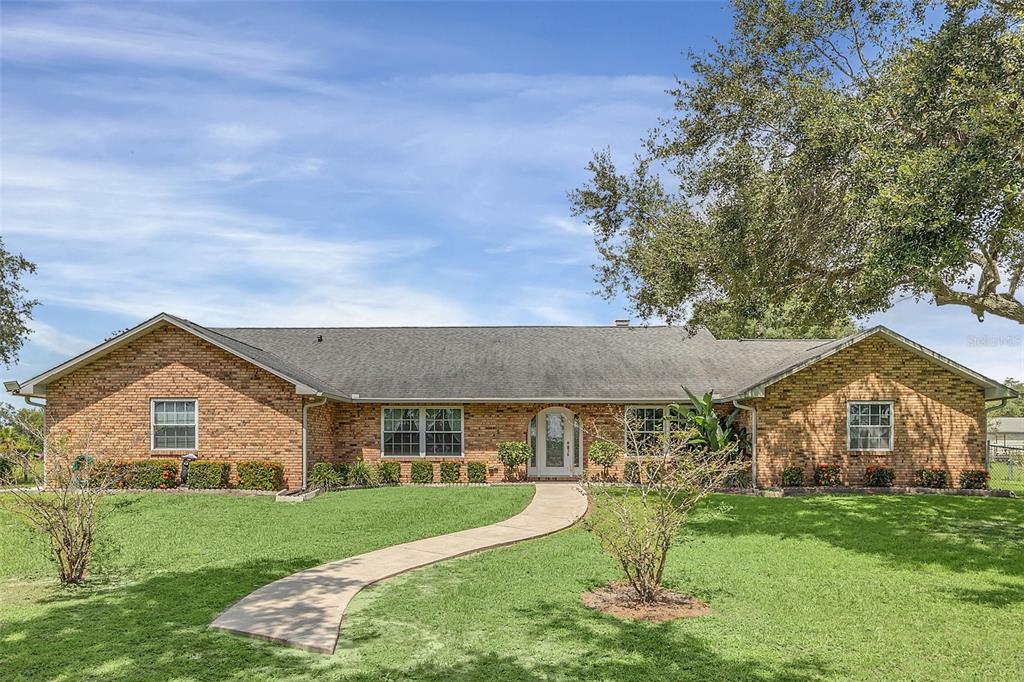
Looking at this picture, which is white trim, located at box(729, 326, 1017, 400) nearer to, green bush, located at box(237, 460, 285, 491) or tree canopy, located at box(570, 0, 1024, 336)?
tree canopy, located at box(570, 0, 1024, 336)

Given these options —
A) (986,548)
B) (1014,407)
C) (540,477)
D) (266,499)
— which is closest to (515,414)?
(540,477)

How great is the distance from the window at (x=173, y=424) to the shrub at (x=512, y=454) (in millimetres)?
8978

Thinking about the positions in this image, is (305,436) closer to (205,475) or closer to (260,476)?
(260,476)

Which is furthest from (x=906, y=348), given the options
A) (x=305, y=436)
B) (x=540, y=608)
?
(x=305, y=436)

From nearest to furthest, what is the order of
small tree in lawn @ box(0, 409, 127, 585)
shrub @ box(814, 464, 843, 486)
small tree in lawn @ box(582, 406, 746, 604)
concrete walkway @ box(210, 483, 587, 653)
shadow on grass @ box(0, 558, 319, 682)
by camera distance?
shadow on grass @ box(0, 558, 319, 682) → concrete walkway @ box(210, 483, 587, 653) → small tree in lawn @ box(582, 406, 746, 604) → small tree in lawn @ box(0, 409, 127, 585) → shrub @ box(814, 464, 843, 486)

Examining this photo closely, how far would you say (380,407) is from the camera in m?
23.2

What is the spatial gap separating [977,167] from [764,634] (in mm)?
7946

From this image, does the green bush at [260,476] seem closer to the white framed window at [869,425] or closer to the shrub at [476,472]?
the shrub at [476,472]

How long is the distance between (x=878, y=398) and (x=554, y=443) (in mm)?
9966

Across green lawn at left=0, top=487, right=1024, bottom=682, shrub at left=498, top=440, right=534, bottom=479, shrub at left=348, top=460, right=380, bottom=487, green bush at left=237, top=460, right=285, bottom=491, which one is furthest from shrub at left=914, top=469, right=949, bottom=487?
green bush at left=237, top=460, right=285, bottom=491

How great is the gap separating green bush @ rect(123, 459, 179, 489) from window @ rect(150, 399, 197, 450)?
672 mm

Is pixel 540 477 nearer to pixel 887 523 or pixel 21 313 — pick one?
pixel 887 523

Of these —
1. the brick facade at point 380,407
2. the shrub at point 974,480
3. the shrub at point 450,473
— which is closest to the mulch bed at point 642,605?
the brick facade at point 380,407

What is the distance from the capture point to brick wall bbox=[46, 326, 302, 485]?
2025cm
